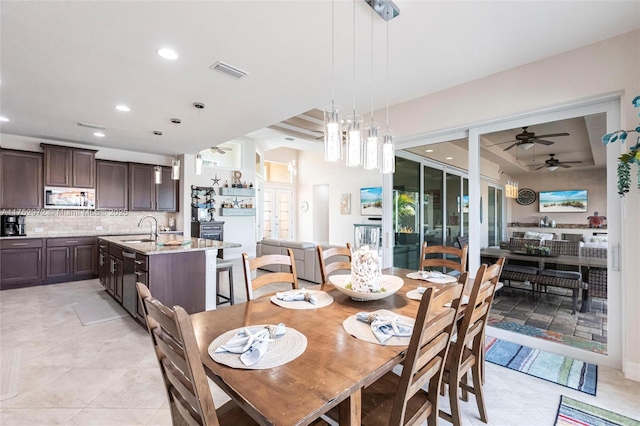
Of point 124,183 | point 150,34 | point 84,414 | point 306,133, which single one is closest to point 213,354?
point 84,414

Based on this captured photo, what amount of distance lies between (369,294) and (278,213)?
9.53m

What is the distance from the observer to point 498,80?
119 inches

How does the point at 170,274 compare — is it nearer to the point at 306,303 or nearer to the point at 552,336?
the point at 306,303

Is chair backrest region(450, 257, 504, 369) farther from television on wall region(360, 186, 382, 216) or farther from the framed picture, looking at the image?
the framed picture

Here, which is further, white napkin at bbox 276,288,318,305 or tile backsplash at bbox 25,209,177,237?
tile backsplash at bbox 25,209,177,237

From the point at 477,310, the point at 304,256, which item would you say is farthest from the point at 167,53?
the point at 304,256

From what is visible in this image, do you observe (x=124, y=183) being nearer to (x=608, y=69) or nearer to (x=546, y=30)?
(x=546, y=30)

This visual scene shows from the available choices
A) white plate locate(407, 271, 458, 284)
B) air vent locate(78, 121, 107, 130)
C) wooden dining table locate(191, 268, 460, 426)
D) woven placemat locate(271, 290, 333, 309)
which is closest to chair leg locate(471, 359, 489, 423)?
white plate locate(407, 271, 458, 284)

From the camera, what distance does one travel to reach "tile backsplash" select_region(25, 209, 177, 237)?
5480 mm

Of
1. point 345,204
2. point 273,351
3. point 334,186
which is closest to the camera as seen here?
point 273,351

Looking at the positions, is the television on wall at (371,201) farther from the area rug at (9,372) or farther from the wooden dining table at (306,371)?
the area rug at (9,372)

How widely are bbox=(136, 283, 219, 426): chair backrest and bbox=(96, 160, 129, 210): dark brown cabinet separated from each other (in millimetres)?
5994

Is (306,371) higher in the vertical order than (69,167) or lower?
lower

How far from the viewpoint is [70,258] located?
17.7ft
